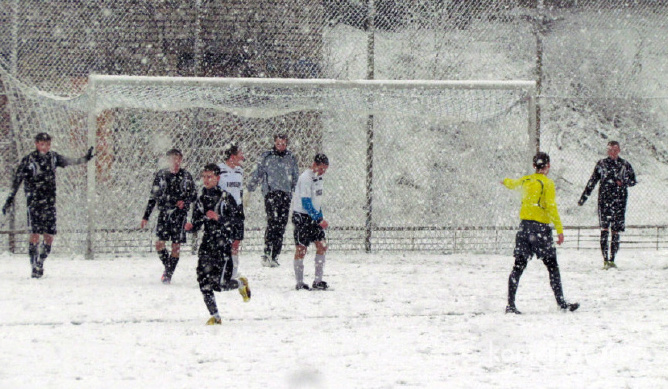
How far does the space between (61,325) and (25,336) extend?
425mm

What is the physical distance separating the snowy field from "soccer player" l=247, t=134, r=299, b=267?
63 cm

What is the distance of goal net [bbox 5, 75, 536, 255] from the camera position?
33.7 feet

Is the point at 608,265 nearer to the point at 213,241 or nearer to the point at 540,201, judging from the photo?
the point at 540,201

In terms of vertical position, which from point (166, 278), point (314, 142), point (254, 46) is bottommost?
point (166, 278)

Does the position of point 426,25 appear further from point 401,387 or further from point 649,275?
point 401,387

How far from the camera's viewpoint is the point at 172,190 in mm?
8250

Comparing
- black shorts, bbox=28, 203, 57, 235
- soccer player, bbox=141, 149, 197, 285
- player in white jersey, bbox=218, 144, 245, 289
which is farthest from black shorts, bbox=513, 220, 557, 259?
black shorts, bbox=28, 203, 57, 235

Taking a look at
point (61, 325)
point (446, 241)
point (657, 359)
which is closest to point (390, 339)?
point (657, 359)

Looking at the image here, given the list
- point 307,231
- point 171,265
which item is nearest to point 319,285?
point 307,231

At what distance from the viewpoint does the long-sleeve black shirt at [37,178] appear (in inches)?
331

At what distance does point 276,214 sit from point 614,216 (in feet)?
13.2

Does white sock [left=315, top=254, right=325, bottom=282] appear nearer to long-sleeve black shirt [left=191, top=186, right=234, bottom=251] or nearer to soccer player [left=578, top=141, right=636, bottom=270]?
long-sleeve black shirt [left=191, top=186, right=234, bottom=251]

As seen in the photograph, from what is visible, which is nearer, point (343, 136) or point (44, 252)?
point (44, 252)

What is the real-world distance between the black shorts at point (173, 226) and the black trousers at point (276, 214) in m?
1.50
